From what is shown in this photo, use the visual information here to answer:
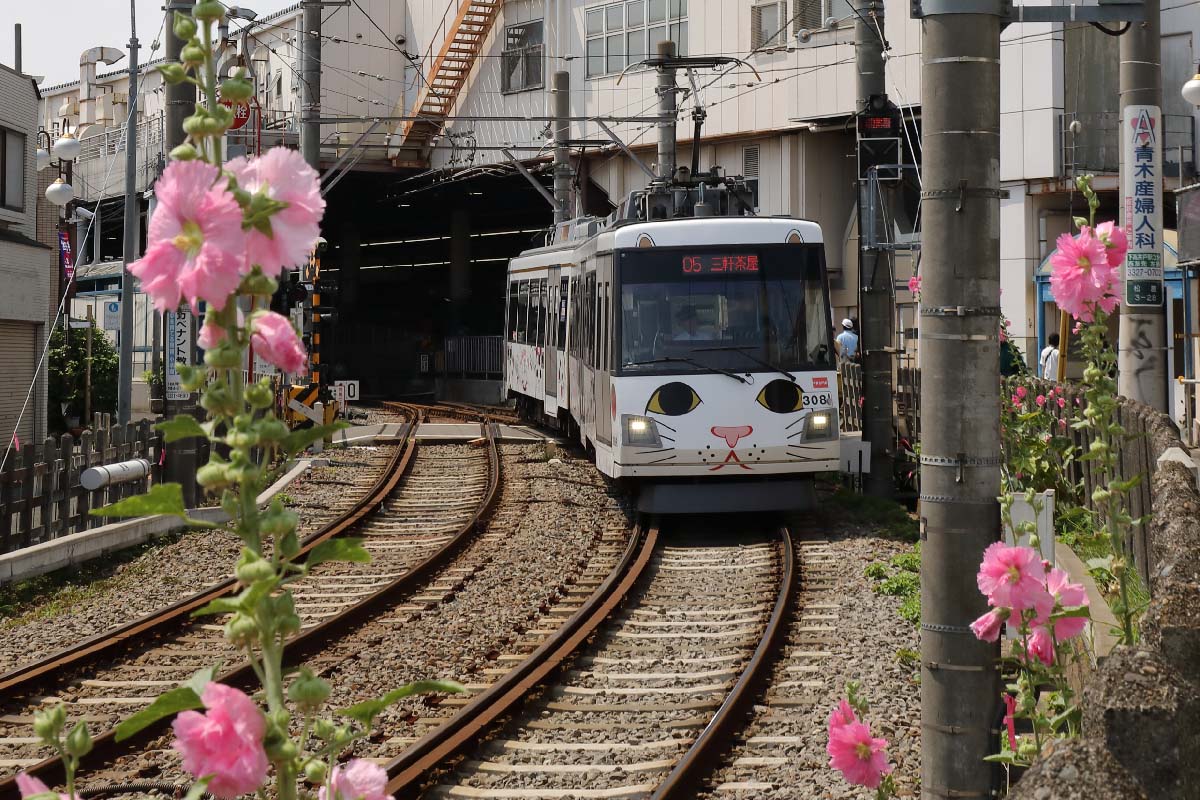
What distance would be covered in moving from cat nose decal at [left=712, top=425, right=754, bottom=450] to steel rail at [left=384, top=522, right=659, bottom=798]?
7.75ft

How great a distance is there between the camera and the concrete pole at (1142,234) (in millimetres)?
11234

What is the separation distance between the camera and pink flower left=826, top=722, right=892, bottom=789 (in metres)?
3.71

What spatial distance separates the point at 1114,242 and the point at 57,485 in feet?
41.7

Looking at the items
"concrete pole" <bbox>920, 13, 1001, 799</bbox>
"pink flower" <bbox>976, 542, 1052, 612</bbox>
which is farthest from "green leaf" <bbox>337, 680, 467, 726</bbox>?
"concrete pole" <bbox>920, 13, 1001, 799</bbox>

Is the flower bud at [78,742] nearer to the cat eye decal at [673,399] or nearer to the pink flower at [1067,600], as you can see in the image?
the pink flower at [1067,600]

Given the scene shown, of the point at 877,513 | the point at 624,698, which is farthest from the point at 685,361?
the point at 624,698

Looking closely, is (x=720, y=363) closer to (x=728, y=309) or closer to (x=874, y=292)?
(x=728, y=309)

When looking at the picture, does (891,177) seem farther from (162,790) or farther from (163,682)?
(162,790)

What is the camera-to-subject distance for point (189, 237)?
Answer: 2061mm

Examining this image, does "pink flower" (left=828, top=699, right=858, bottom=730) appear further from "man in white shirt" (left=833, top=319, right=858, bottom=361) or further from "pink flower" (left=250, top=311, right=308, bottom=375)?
"man in white shirt" (left=833, top=319, right=858, bottom=361)

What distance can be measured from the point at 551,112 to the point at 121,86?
98.1 feet

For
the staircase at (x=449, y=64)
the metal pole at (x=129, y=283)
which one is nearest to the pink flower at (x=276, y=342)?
the metal pole at (x=129, y=283)

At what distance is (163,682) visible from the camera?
359 inches

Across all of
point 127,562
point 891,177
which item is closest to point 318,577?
point 127,562
